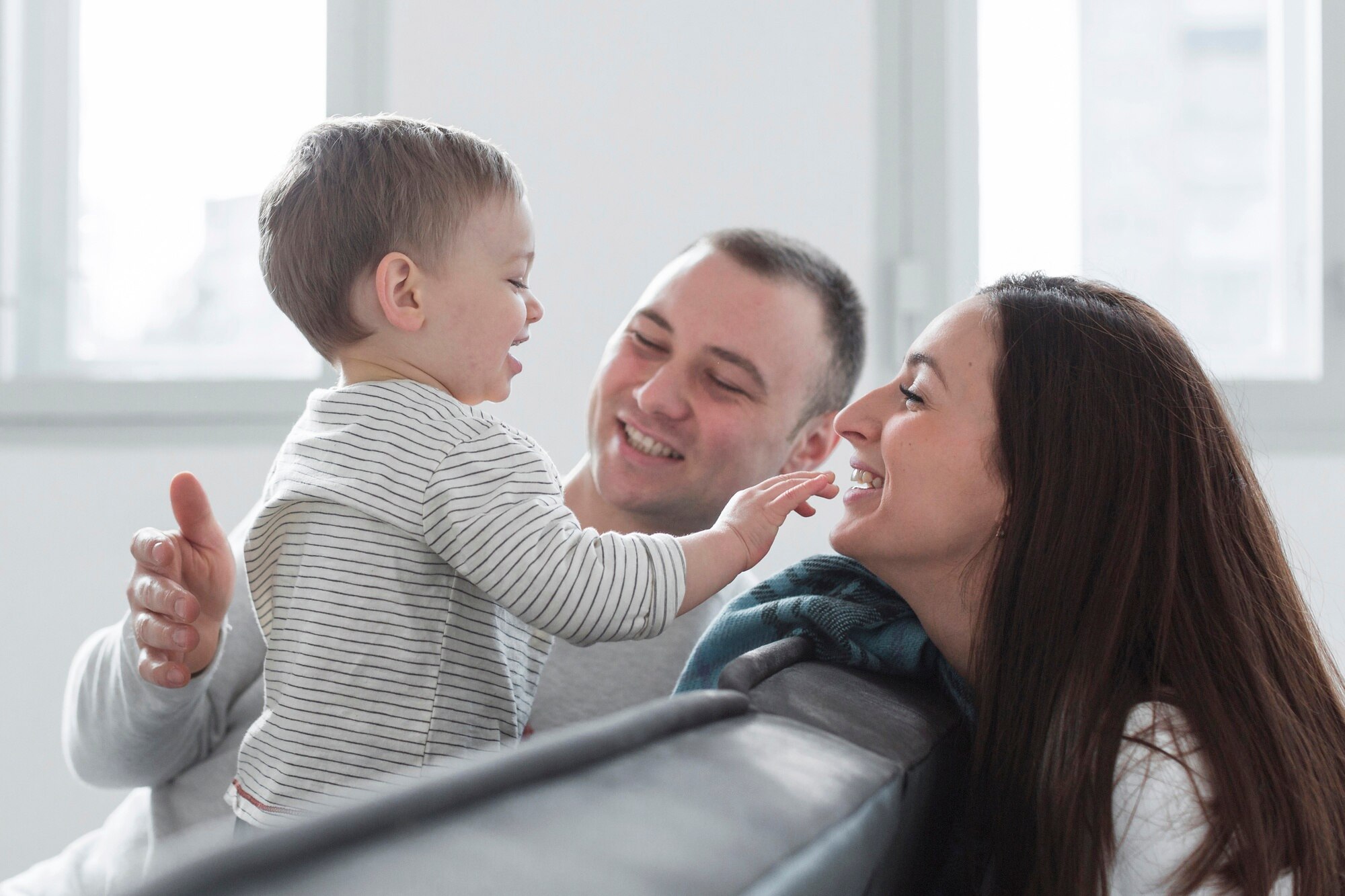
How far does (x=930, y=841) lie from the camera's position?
760mm

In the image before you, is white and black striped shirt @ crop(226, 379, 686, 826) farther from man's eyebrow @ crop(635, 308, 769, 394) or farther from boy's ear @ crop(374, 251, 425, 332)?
man's eyebrow @ crop(635, 308, 769, 394)

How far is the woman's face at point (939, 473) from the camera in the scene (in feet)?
3.19

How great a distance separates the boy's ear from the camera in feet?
2.94

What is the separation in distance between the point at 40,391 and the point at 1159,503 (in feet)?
7.47

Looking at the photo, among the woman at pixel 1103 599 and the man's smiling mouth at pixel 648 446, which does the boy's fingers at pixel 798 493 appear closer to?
the woman at pixel 1103 599

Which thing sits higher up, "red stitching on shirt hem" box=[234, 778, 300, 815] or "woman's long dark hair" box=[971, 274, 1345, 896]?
"woman's long dark hair" box=[971, 274, 1345, 896]

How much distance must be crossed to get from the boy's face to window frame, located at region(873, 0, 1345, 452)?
4.54ft

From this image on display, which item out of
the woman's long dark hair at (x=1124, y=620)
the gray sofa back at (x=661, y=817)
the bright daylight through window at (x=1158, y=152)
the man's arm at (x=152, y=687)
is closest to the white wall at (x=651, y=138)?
the bright daylight through window at (x=1158, y=152)

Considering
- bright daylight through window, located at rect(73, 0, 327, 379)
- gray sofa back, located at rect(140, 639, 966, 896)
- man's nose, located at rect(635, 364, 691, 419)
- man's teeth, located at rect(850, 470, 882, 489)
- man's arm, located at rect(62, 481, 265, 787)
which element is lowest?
man's arm, located at rect(62, 481, 265, 787)

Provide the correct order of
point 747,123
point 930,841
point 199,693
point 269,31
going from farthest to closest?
point 269,31, point 747,123, point 199,693, point 930,841

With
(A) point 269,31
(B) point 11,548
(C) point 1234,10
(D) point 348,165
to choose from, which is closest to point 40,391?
(B) point 11,548

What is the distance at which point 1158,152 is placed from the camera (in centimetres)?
232

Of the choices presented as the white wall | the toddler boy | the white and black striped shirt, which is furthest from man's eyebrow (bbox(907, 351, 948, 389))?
the white wall

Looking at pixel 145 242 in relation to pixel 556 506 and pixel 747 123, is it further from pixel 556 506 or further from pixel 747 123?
pixel 556 506
